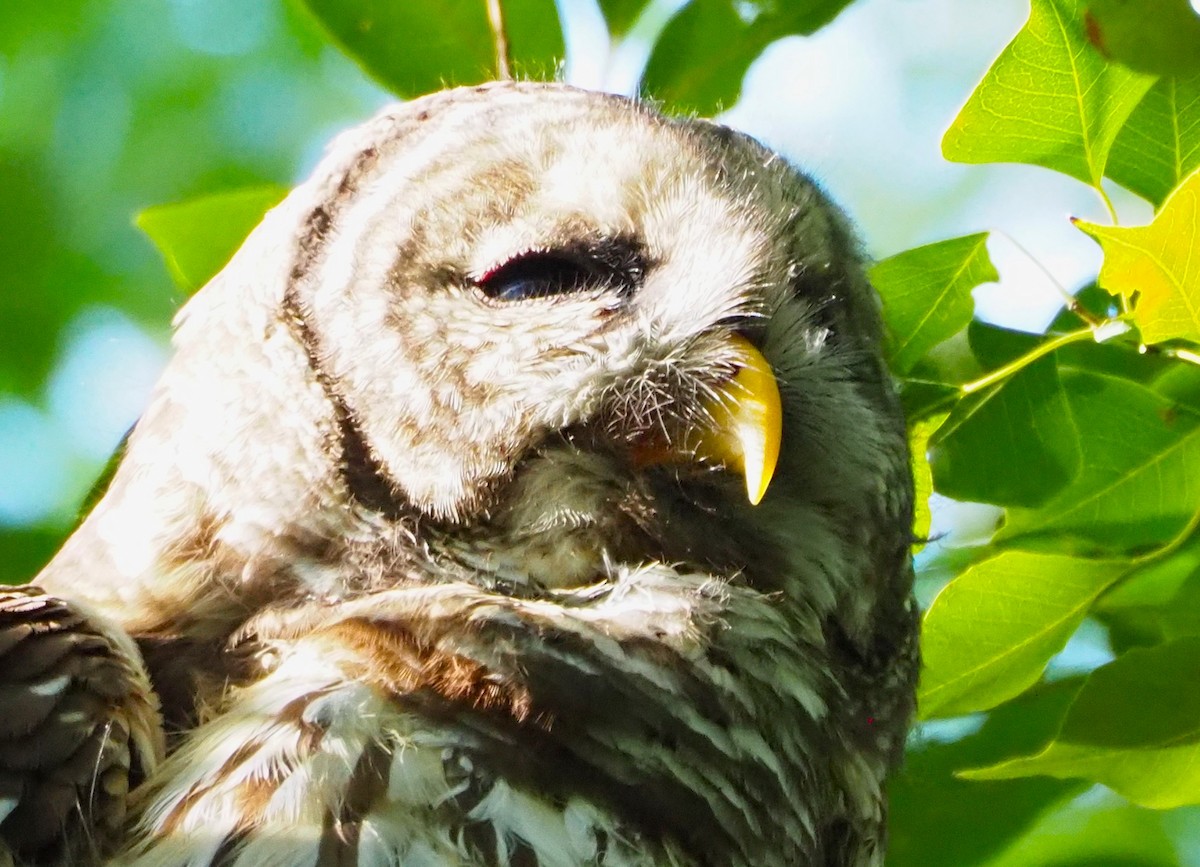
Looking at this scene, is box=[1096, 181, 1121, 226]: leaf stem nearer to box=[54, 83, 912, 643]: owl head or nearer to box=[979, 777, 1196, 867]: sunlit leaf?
box=[54, 83, 912, 643]: owl head

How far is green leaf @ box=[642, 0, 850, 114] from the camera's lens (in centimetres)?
196

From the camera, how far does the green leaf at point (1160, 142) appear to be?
5.44ft

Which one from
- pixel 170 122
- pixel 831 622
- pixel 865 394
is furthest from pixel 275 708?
pixel 170 122

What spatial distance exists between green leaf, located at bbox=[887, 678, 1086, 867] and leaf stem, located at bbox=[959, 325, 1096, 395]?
44 centimetres

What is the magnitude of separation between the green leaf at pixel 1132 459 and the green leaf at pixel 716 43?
57 centimetres

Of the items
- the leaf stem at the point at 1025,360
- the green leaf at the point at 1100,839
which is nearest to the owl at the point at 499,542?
the leaf stem at the point at 1025,360

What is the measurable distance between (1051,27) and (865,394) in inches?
18.7

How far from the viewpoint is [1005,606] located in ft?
5.70

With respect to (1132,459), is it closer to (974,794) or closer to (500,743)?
(974,794)

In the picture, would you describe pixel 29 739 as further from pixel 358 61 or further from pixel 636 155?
pixel 358 61

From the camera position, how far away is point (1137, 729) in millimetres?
1592

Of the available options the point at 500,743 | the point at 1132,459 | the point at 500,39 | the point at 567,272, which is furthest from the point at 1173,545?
the point at 500,39

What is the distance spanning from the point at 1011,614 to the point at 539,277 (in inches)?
26.1

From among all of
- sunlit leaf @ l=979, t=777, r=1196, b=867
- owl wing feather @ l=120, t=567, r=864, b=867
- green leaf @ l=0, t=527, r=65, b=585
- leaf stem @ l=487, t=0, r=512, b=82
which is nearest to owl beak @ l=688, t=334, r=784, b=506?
owl wing feather @ l=120, t=567, r=864, b=867
